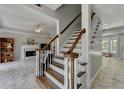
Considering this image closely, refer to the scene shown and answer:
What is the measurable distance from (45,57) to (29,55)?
5749 mm

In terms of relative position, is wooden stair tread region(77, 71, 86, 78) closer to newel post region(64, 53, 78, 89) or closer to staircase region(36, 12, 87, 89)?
staircase region(36, 12, 87, 89)

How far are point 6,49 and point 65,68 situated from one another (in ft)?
24.2

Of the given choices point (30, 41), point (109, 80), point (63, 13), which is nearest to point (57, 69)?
point (109, 80)

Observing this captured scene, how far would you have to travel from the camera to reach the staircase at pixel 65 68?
6.97 feet

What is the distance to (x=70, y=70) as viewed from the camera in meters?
2.10

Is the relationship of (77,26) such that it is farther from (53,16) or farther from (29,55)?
(29,55)

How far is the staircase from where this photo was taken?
212cm

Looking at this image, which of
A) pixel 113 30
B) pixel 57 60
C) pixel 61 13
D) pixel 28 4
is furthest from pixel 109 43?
pixel 28 4

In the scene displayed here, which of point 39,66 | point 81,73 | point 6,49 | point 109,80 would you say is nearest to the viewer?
point 81,73

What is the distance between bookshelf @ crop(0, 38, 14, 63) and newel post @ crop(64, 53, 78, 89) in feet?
23.0

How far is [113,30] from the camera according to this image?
9312 millimetres

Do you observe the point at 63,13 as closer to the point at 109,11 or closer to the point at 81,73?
the point at 109,11

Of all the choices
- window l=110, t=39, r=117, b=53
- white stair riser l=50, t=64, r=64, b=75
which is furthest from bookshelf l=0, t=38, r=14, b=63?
window l=110, t=39, r=117, b=53

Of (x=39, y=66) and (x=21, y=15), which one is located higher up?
(x=21, y=15)
